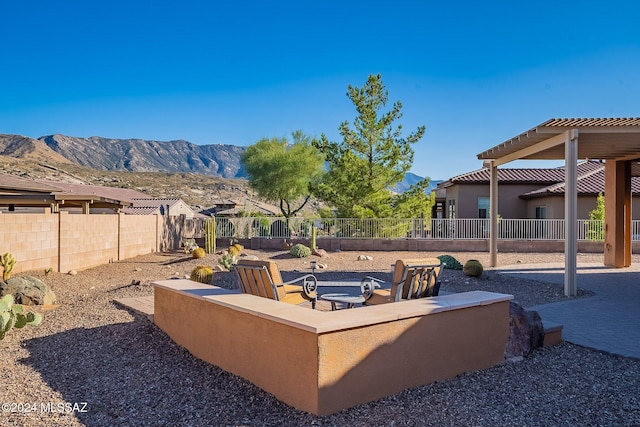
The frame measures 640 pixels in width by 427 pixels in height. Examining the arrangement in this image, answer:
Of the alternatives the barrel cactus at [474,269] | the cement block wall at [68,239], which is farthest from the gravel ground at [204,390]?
the barrel cactus at [474,269]

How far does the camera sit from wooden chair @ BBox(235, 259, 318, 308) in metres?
6.07

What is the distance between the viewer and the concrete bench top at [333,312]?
4.11m

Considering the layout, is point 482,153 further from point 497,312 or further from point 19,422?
point 19,422

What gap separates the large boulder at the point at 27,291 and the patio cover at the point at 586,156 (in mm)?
9775

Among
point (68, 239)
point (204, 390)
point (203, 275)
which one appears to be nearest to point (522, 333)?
point (204, 390)

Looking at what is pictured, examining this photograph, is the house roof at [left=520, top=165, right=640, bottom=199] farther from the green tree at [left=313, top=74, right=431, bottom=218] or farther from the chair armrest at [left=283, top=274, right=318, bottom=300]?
the chair armrest at [left=283, top=274, right=318, bottom=300]

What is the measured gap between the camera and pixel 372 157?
24.8 m

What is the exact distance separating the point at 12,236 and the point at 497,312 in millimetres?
10017

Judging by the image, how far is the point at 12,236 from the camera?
36.3 feet

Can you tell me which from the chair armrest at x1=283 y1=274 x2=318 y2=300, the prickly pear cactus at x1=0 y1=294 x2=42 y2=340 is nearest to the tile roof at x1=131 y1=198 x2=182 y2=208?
the prickly pear cactus at x1=0 y1=294 x2=42 y2=340

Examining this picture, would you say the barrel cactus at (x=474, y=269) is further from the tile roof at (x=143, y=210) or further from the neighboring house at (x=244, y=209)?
the tile roof at (x=143, y=210)

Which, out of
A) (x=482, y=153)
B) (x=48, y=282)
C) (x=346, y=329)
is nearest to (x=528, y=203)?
(x=482, y=153)

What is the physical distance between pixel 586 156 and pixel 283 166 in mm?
26633

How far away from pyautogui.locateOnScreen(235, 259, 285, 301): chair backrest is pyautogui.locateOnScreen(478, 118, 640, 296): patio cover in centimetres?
718
